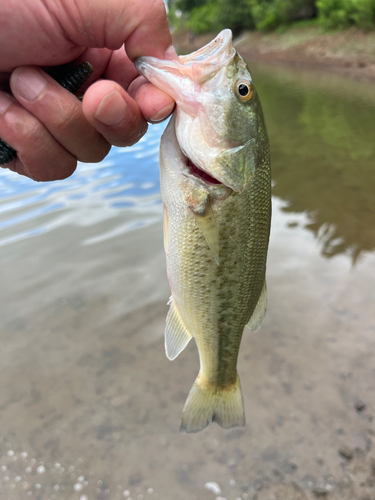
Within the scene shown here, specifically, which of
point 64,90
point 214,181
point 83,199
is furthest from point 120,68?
point 83,199

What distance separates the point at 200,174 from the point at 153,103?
38 centimetres

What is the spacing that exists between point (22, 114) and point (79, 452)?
2.57 m

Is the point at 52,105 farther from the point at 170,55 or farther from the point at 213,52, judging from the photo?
the point at 213,52

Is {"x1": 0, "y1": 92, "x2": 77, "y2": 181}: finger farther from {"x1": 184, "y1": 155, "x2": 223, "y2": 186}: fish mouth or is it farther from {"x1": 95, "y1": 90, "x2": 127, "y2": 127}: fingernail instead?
{"x1": 184, "y1": 155, "x2": 223, "y2": 186}: fish mouth

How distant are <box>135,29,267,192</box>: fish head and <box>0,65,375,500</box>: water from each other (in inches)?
90.6

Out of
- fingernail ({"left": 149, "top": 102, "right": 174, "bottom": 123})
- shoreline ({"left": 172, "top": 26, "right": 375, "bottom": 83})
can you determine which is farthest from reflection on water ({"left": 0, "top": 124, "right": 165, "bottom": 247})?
shoreline ({"left": 172, "top": 26, "right": 375, "bottom": 83})

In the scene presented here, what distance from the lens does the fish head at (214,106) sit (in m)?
1.56

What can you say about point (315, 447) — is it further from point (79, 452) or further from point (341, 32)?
point (341, 32)

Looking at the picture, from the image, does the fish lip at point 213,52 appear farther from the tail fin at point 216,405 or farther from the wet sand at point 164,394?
the wet sand at point 164,394

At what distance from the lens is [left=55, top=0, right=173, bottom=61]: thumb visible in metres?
1.58

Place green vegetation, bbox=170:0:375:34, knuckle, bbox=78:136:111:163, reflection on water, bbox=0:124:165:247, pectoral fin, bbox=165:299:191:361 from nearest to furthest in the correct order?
knuckle, bbox=78:136:111:163, pectoral fin, bbox=165:299:191:361, reflection on water, bbox=0:124:165:247, green vegetation, bbox=170:0:375:34

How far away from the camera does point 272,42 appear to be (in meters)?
29.9

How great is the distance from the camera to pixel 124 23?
1.59 meters

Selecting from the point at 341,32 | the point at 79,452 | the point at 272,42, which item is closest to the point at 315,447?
the point at 79,452
